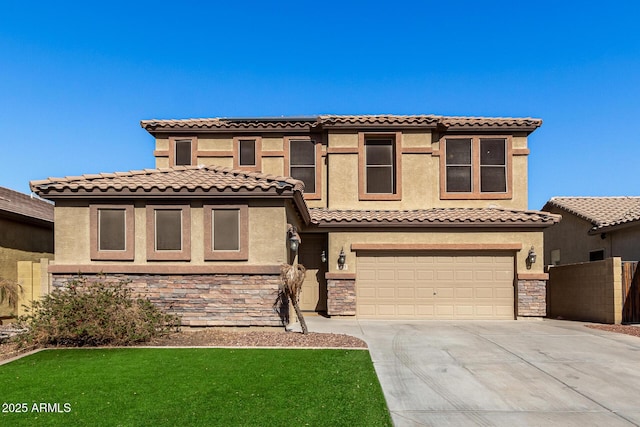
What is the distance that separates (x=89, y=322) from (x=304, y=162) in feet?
32.2

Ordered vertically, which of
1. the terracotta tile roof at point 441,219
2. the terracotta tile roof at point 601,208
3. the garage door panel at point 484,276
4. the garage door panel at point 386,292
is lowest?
the garage door panel at point 386,292

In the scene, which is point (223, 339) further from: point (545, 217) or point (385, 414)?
point (545, 217)

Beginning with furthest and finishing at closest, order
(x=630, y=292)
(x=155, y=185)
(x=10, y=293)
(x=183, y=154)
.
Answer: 1. (x=183, y=154)
2. (x=630, y=292)
3. (x=10, y=293)
4. (x=155, y=185)

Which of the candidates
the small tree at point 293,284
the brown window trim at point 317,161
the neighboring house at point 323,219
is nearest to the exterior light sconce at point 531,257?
the neighboring house at point 323,219

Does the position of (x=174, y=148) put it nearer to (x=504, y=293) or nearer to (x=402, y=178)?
(x=402, y=178)

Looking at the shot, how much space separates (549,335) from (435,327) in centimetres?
298

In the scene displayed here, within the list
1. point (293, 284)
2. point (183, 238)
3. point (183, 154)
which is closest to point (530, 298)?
point (293, 284)

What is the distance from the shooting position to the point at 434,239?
50.2ft

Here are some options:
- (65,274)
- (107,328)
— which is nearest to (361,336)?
(107,328)

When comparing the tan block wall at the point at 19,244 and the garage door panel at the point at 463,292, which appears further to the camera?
the garage door panel at the point at 463,292

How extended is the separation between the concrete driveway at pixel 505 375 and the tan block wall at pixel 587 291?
2063 millimetres

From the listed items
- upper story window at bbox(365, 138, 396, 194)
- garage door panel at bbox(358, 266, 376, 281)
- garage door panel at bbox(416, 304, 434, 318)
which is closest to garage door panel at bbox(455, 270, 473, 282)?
garage door panel at bbox(416, 304, 434, 318)

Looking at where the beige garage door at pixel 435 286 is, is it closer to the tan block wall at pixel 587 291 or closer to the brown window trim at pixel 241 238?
the tan block wall at pixel 587 291

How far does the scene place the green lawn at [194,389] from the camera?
18.5ft
